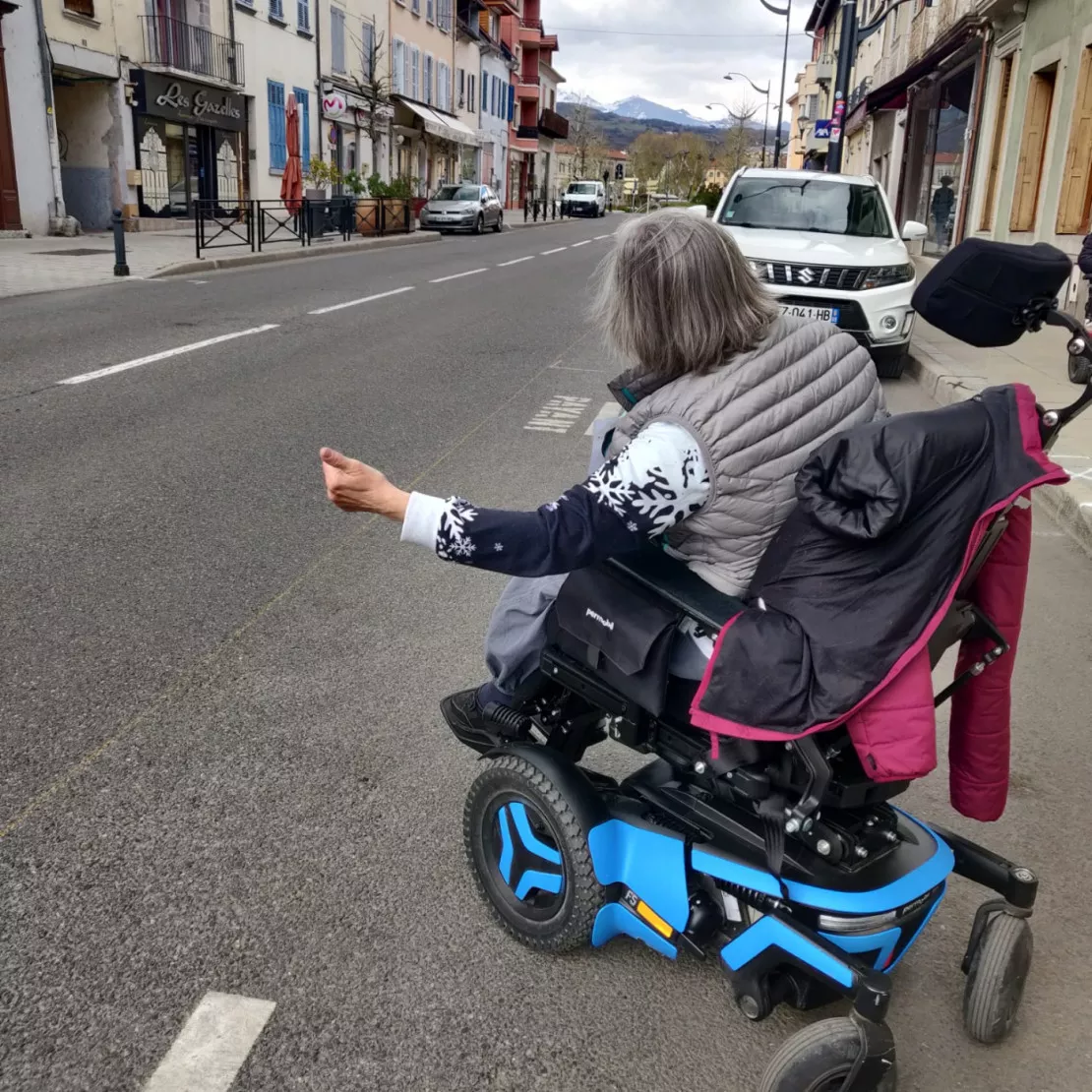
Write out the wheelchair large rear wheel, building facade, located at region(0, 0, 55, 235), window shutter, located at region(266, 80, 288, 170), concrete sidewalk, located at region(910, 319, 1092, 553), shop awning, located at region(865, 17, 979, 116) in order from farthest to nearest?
window shutter, located at region(266, 80, 288, 170), building facade, located at region(0, 0, 55, 235), shop awning, located at region(865, 17, 979, 116), concrete sidewalk, located at region(910, 319, 1092, 553), the wheelchair large rear wheel

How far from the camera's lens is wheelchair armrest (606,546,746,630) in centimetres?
209

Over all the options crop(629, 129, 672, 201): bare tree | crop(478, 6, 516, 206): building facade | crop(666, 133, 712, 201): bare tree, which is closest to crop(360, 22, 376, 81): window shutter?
crop(478, 6, 516, 206): building facade

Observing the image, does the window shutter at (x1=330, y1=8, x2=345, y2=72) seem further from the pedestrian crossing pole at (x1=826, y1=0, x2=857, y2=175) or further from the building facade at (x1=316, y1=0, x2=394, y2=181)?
the pedestrian crossing pole at (x1=826, y1=0, x2=857, y2=175)

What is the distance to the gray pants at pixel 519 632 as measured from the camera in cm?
248

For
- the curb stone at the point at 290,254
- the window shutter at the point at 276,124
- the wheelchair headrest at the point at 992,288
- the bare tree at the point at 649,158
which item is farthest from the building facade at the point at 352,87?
the bare tree at the point at 649,158

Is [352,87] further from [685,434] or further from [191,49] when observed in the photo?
[685,434]

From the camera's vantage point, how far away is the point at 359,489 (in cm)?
207

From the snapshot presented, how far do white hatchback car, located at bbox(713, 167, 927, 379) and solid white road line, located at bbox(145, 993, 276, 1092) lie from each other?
7957mm

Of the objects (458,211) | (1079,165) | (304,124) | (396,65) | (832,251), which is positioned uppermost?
(396,65)

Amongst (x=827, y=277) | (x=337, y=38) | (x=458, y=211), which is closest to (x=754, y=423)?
(x=827, y=277)

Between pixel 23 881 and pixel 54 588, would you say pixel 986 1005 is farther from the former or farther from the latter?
pixel 54 588

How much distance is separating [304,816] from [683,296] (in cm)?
164

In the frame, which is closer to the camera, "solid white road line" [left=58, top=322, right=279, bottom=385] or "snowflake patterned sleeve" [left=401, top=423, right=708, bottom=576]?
"snowflake patterned sleeve" [left=401, top=423, right=708, bottom=576]

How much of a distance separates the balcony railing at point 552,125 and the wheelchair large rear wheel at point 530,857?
254ft
